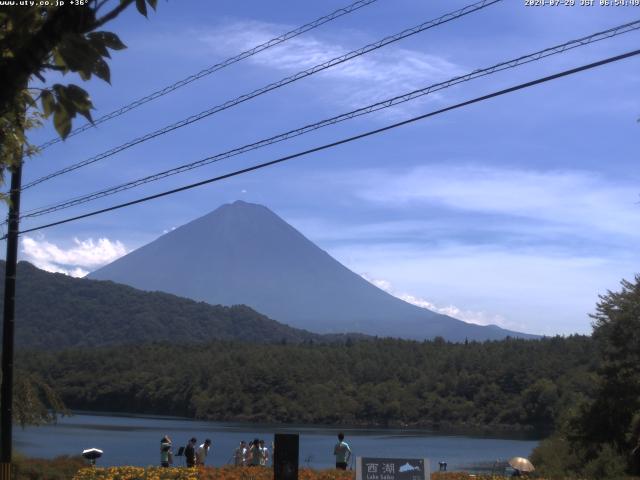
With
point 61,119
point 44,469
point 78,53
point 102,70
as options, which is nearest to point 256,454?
point 44,469

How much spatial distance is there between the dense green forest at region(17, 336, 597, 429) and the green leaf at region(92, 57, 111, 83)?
8123 cm

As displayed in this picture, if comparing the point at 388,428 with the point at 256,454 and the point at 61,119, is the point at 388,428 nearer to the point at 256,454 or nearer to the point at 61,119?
the point at 256,454

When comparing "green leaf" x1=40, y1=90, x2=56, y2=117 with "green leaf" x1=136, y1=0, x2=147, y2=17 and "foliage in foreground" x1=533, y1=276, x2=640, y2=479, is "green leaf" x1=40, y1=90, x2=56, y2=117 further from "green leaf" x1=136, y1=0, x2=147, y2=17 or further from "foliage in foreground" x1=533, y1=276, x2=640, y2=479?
"foliage in foreground" x1=533, y1=276, x2=640, y2=479

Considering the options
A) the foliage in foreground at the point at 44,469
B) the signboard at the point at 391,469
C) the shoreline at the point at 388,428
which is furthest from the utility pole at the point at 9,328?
the shoreline at the point at 388,428

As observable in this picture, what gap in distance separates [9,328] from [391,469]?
27.0 feet

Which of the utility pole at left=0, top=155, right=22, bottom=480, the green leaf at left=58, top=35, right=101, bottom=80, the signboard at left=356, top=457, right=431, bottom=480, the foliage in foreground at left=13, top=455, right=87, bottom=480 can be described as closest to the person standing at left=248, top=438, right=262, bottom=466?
the foliage in foreground at left=13, top=455, right=87, bottom=480

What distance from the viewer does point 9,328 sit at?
55.8 ft

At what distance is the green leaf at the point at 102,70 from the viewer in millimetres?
3871

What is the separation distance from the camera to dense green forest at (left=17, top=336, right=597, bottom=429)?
290 feet

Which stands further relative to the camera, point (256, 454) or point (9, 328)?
point (256, 454)

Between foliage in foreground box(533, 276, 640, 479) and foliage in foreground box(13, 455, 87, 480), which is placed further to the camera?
foliage in foreground box(533, 276, 640, 479)

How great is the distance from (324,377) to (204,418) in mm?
14824

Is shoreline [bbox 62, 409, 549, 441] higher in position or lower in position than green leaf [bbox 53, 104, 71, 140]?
lower

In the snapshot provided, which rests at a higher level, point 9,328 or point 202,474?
point 9,328
